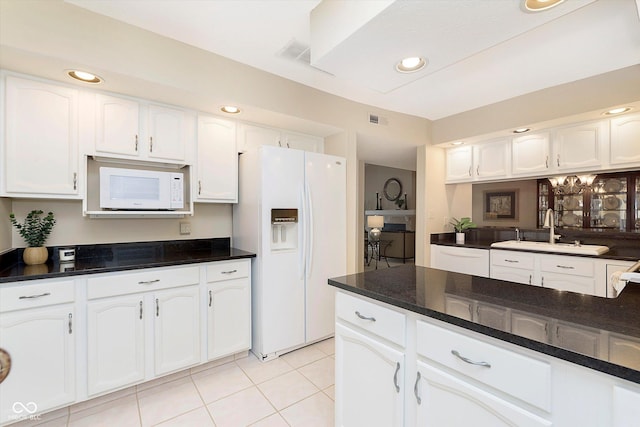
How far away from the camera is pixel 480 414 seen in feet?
3.12

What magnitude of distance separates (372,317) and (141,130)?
2.18 meters

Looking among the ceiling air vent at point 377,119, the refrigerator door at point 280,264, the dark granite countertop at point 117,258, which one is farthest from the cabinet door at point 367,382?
the ceiling air vent at point 377,119

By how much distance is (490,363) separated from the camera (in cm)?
91

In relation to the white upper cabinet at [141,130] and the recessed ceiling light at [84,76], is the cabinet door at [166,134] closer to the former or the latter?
the white upper cabinet at [141,130]

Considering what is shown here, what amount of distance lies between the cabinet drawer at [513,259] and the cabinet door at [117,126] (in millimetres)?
3674

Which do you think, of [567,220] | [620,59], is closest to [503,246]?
[567,220]

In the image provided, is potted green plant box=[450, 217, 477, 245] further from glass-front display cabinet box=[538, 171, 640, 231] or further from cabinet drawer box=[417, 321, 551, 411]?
cabinet drawer box=[417, 321, 551, 411]

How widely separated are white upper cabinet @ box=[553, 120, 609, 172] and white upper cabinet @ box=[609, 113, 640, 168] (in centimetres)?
6

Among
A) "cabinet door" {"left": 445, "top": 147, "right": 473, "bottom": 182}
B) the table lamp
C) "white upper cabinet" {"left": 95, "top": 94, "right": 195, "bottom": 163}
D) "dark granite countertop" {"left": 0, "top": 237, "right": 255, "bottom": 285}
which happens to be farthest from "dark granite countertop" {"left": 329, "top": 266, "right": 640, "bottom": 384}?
the table lamp

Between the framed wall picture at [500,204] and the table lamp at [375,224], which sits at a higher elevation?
the framed wall picture at [500,204]

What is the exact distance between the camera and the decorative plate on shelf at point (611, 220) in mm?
3014

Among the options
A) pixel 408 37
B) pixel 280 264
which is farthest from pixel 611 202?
pixel 280 264

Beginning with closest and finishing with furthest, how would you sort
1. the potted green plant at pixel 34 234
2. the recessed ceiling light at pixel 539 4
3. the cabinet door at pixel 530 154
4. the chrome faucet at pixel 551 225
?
the recessed ceiling light at pixel 539 4, the potted green plant at pixel 34 234, the cabinet door at pixel 530 154, the chrome faucet at pixel 551 225

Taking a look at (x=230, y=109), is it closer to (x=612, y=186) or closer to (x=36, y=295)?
(x=36, y=295)
